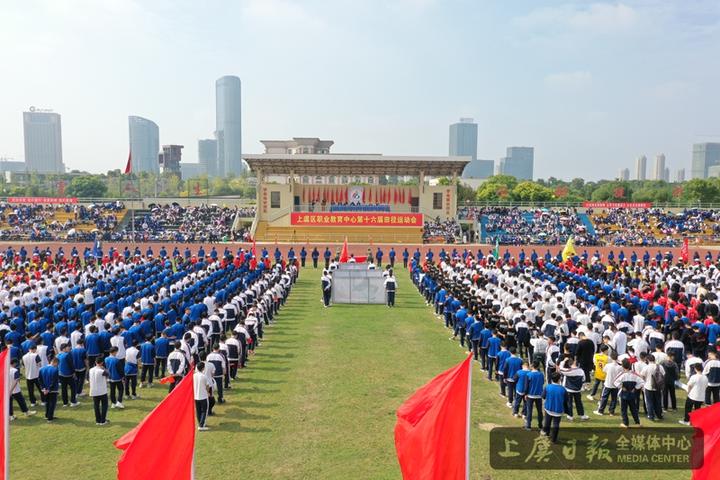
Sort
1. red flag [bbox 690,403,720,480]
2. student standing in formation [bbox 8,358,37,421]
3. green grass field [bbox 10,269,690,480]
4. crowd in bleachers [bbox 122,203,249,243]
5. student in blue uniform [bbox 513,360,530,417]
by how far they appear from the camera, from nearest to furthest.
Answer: red flag [bbox 690,403,720,480]
green grass field [bbox 10,269,690,480]
student in blue uniform [bbox 513,360,530,417]
student standing in formation [bbox 8,358,37,421]
crowd in bleachers [bbox 122,203,249,243]

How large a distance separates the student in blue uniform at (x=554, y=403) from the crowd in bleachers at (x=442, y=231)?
106ft

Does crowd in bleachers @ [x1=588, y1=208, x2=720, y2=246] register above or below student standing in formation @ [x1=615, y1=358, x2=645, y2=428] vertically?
above

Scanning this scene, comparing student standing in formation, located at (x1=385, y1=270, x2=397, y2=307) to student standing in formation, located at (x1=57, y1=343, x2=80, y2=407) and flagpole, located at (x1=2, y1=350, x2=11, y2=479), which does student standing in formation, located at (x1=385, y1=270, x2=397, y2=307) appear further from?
flagpole, located at (x1=2, y1=350, x2=11, y2=479)

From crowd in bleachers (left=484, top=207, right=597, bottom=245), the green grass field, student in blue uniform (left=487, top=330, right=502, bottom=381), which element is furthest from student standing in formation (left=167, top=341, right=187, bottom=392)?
crowd in bleachers (left=484, top=207, right=597, bottom=245)

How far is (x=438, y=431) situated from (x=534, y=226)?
4255 centimetres

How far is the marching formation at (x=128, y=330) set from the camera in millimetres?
9633

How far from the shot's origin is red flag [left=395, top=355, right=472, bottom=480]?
5.05 m

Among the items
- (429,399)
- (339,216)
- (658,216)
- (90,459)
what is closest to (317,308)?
(90,459)

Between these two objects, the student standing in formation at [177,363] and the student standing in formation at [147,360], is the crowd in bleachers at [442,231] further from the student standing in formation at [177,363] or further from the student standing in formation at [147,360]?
the student standing in formation at [177,363]

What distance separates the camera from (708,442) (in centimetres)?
516

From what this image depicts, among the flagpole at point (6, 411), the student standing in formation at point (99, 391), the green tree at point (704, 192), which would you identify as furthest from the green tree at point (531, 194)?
the flagpole at point (6, 411)

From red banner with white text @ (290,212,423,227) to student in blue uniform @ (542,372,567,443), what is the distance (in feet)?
110

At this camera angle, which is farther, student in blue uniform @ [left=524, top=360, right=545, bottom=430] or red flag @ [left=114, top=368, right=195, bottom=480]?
student in blue uniform @ [left=524, top=360, right=545, bottom=430]

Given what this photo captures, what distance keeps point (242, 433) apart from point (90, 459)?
2.23 metres
